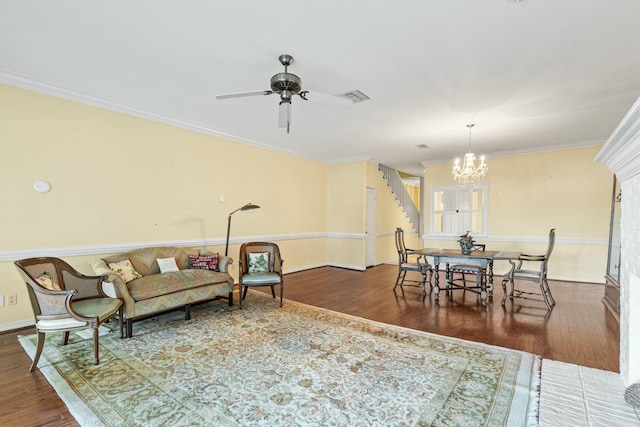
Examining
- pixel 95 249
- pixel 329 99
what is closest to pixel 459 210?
pixel 329 99

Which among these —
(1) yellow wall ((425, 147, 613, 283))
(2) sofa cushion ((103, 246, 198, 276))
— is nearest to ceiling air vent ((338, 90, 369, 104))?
(2) sofa cushion ((103, 246, 198, 276))

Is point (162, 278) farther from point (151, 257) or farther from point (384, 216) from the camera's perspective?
point (384, 216)

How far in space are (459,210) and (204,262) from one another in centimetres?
606

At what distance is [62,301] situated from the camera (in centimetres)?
251

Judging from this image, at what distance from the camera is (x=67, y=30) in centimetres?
238

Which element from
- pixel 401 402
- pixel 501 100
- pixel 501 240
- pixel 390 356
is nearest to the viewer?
pixel 401 402

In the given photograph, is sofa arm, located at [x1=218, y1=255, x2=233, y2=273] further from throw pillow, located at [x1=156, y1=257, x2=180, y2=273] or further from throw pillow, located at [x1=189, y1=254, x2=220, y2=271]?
throw pillow, located at [x1=156, y1=257, x2=180, y2=273]

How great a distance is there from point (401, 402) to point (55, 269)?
3636 mm

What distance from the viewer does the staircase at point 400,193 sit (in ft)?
27.4

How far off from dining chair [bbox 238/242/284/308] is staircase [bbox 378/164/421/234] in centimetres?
451

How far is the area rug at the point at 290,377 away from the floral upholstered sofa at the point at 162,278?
0.98 ft

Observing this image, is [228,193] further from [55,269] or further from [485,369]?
[485,369]

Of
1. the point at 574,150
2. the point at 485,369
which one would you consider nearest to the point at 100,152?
the point at 485,369

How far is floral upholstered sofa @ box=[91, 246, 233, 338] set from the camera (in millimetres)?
3148
